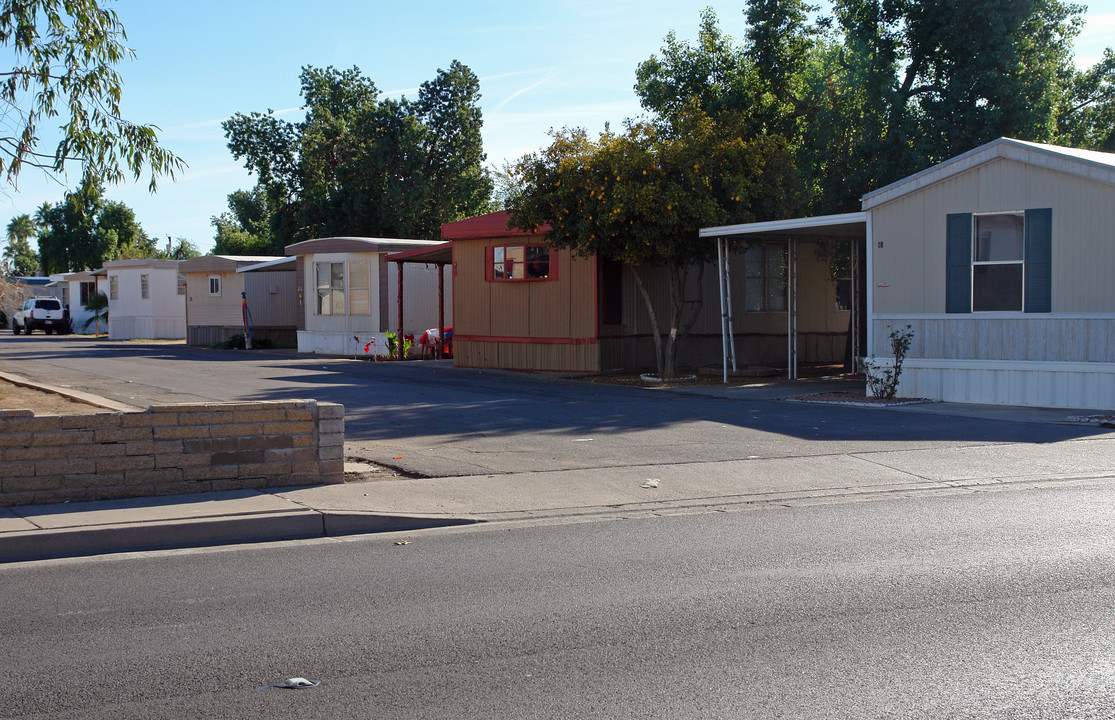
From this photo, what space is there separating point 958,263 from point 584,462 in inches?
345

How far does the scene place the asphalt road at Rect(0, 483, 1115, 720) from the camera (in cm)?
443

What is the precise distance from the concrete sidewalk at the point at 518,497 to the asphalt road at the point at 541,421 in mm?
439

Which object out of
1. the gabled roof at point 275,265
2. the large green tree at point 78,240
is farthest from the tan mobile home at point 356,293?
the large green tree at point 78,240

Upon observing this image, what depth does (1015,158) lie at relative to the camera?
15.8m

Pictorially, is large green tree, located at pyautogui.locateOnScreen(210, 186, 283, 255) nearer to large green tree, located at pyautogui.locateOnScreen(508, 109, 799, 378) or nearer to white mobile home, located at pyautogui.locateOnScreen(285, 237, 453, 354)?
white mobile home, located at pyautogui.locateOnScreen(285, 237, 453, 354)

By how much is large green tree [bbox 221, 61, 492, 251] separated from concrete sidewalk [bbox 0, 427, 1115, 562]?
35829 millimetres

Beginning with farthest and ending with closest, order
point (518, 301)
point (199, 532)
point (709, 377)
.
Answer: point (518, 301)
point (709, 377)
point (199, 532)

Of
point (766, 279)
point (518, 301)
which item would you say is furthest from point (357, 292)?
point (766, 279)

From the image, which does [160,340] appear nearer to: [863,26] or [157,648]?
[863,26]

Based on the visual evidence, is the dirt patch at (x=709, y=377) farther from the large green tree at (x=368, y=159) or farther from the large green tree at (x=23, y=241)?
the large green tree at (x=23, y=241)

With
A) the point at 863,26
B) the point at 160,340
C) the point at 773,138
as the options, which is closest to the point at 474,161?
the point at 160,340

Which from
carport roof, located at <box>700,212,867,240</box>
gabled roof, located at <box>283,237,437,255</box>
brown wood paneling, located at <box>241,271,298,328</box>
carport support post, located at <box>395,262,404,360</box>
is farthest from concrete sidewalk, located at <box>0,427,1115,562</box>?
brown wood paneling, located at <box>241,271,298,328</box>

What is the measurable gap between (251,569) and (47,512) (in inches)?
90.5

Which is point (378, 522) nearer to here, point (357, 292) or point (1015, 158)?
point (1015, 158)
